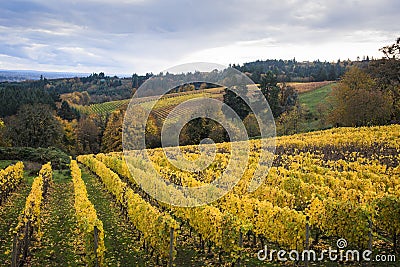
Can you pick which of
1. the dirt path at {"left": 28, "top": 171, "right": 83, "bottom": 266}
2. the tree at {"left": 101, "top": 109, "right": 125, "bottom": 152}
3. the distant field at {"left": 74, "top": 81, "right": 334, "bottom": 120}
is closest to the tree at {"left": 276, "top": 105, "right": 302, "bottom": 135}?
the distant field at {"left": 74, "top": 81, "right": 334, "bottom": 120}

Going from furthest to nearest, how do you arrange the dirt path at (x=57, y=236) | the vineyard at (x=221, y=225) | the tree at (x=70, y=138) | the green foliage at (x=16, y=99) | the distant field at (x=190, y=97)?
1. the green foliage at (x=16, y=99)
2. the tree at (x=70, y=138)
3. the distant field at (x=190, y=97)
4. the dirt path at (x=57, y=236)
5. the vineyard at (x=221, y=225)

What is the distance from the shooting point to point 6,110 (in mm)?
65438

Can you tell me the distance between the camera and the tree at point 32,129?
47.8m

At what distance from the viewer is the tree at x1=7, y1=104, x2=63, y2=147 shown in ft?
157

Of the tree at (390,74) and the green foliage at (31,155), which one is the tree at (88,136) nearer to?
the green foliage at (31,155)

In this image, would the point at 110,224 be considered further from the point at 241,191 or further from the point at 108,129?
the point at 108,129

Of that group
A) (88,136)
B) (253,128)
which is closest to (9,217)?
(253,128)

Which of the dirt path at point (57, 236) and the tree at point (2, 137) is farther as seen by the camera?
the tree at point (2, 137)

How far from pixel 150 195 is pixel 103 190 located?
5.50 meters

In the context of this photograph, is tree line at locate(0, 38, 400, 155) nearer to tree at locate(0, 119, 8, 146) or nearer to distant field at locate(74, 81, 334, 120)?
tree at locate(0, 119, 8, 146)

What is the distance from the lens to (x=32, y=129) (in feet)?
158

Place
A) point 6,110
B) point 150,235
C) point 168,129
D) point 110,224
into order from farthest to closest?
point 6,110 < point 168,129 < point 110,224 < point 150,235

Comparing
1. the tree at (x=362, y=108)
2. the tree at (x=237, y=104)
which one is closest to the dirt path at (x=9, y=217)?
the tree at (x=362, y=108)

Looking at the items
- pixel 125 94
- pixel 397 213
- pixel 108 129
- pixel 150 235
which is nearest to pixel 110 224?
pixel 150 235
